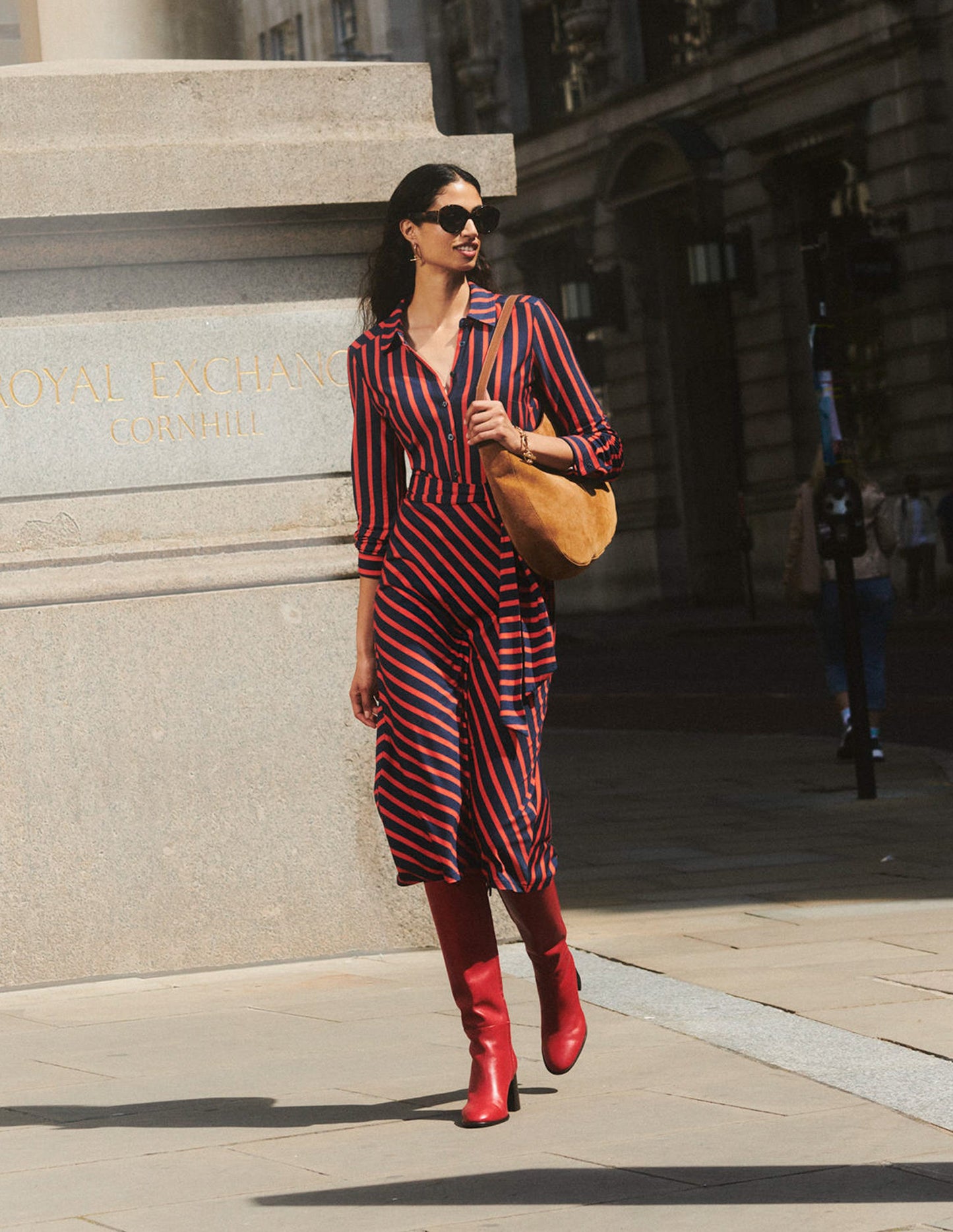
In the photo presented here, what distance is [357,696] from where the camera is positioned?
15.4 feet

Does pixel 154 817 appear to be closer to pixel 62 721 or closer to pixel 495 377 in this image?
pixel 62 721

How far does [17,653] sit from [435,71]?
34.3 meters

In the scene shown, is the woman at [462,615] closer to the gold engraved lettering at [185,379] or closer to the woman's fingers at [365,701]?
the woman's fingers at [365,701]

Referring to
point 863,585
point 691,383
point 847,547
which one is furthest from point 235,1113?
point 691,383

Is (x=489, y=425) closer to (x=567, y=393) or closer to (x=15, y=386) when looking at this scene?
(x=567, y=393)

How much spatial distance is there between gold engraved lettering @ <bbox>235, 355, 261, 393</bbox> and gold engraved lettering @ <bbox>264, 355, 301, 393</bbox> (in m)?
0.03

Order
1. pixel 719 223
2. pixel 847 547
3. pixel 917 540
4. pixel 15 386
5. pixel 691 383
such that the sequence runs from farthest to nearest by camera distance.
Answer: pixel 691 383, pixel 719 223, pixel 917 540, pixel 847 547, pixel 15 386

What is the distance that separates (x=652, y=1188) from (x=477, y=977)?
2.76ft

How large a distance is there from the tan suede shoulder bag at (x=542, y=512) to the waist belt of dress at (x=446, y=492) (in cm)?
13

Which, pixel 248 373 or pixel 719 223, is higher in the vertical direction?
pixel 719 223

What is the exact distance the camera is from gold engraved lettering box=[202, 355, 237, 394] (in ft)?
21.1

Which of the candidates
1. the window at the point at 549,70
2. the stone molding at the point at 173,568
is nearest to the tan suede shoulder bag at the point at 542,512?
the stone molding at the point at 173,568

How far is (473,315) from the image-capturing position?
4566 millimetres

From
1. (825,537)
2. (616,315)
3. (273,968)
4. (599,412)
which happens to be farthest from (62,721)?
(616,315)
